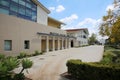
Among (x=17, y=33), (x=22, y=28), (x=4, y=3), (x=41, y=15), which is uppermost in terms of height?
(x=41, y=15)

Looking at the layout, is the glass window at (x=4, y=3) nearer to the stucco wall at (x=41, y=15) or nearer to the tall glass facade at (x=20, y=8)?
the tall glass facade at (x=20, y=8)

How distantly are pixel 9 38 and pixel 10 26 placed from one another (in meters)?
1.43

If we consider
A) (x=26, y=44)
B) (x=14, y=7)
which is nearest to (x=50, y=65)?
(x=26, y=44)

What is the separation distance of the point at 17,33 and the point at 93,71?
582 inches

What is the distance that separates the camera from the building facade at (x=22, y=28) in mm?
20438

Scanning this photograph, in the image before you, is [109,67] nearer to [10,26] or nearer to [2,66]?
[2,66]

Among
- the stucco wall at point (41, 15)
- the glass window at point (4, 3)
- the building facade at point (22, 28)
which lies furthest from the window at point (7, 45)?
the stucco wall at point (41, 15)

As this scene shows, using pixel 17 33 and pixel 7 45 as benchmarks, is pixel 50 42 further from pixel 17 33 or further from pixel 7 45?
pixel 7 45

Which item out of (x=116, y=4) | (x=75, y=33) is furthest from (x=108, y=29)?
(x=75, y=33)

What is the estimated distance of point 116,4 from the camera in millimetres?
13422

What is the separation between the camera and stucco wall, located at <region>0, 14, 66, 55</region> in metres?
19.9

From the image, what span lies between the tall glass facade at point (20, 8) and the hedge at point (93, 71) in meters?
14.1

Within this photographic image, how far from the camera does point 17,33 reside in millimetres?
22391

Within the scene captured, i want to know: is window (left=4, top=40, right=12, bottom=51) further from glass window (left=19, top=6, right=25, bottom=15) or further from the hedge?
the hedge
